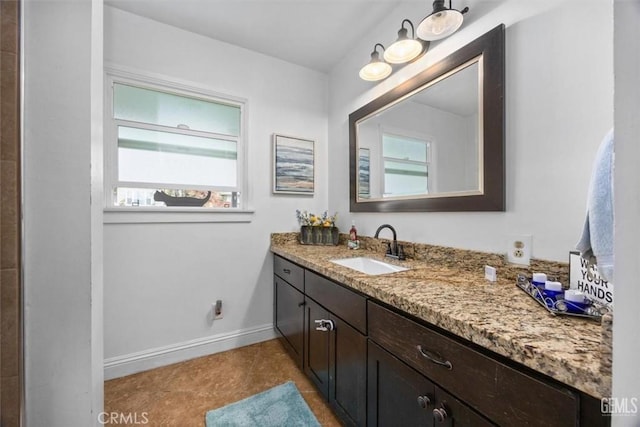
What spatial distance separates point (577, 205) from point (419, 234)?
0.72m

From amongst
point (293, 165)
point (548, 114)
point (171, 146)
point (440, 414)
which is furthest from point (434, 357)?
point (171, 146)

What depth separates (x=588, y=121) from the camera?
86 centimetres

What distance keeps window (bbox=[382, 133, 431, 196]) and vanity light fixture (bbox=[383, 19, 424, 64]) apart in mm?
460

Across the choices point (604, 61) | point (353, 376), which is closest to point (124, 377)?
point (353, 376)

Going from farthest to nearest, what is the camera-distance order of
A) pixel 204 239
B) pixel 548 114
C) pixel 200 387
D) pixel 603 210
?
pixel 204 239
pixel 200 387
pixel 548 114
pixel 603 210

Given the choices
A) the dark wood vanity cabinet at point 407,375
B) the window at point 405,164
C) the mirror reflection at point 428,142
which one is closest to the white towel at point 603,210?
the dark wood vanity cabinet at point 407,375

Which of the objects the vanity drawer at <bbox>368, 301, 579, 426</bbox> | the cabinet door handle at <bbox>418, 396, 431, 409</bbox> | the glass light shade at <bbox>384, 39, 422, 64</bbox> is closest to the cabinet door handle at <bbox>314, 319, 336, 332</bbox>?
the vanity drawer at <bbox>368, 301, 579, 426</bbox>

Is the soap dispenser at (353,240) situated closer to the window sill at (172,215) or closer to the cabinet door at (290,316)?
the cabinet door at (290,316)

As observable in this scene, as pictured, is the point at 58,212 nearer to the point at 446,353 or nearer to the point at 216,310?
the point at 446,353

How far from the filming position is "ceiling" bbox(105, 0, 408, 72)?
162 cm

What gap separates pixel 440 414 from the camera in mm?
695

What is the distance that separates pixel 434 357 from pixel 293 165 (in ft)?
6.10

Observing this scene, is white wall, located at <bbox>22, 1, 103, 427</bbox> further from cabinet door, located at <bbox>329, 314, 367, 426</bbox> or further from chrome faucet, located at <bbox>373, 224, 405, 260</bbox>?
chrome faucet, located at <bbox>373, 224, 405, 260</bbox>

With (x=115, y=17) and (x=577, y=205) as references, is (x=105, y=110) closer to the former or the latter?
(x=115, y=17)
